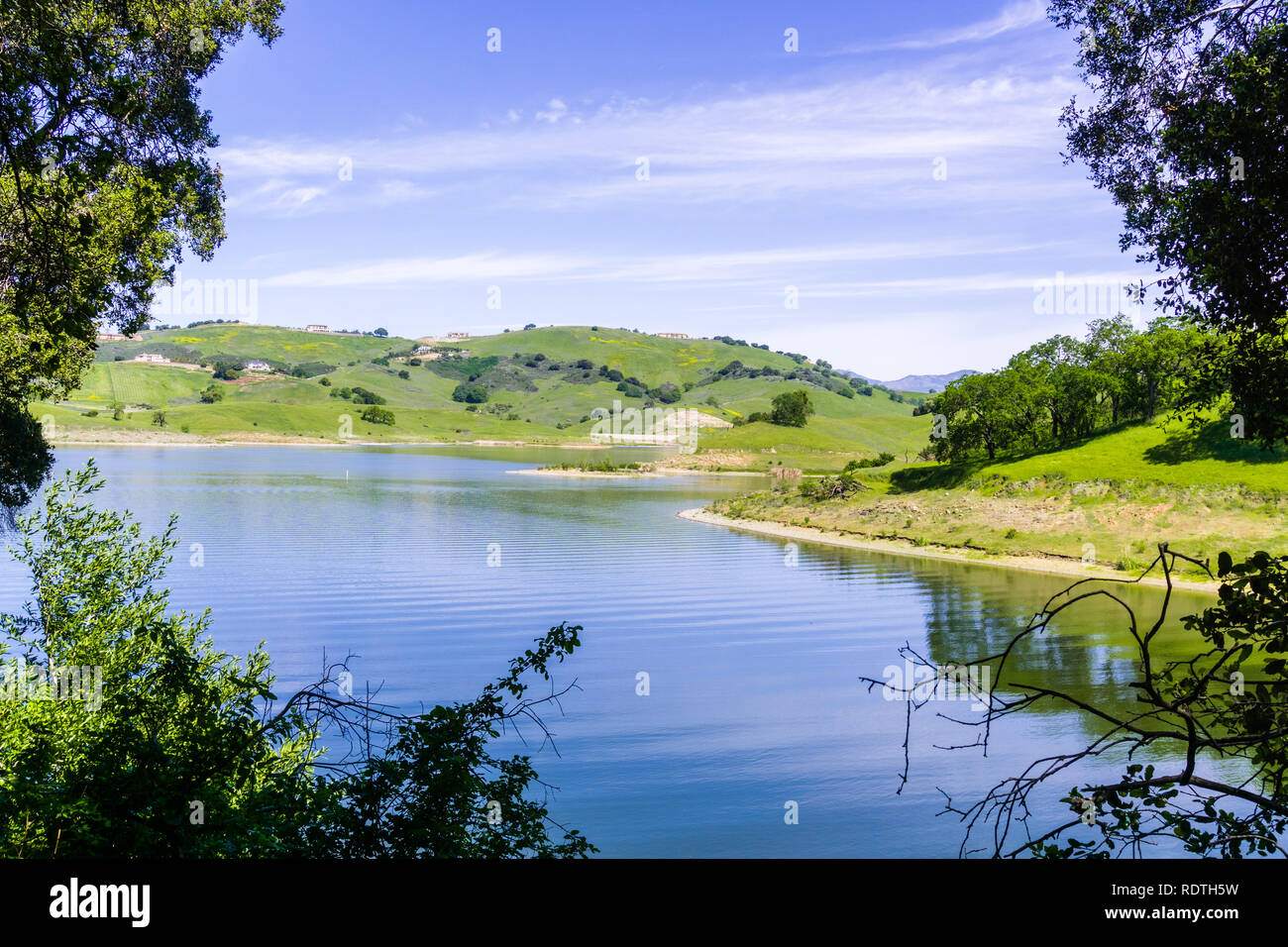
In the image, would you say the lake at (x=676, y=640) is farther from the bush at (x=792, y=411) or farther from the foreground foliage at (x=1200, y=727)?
the bush at (x=792, y=411)

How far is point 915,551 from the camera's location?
6050 cm

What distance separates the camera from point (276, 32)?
17.4 metres

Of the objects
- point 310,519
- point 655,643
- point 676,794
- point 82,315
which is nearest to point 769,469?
point 310,519

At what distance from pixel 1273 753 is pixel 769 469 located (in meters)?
143

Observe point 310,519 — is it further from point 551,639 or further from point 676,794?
point 551,639

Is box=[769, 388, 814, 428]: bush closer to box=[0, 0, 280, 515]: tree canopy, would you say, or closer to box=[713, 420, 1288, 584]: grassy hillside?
box=[713, 420, 1288, 584]: grassy hillside

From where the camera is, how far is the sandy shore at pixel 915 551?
158 ft

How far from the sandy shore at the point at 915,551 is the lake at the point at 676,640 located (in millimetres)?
1277

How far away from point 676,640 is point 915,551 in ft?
95.3

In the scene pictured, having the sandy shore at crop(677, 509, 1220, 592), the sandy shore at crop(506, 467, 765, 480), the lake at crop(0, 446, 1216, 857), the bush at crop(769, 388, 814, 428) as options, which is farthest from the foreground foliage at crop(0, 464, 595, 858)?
the bush at crop(769, 388, 814, 428)

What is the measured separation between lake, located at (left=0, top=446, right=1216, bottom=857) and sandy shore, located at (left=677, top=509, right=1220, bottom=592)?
1277 millimetres

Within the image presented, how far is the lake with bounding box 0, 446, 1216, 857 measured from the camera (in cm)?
2061

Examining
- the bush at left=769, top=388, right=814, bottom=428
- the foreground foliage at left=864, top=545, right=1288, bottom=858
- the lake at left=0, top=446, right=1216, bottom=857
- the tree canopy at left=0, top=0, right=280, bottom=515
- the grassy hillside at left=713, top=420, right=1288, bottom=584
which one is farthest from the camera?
the bush at left=769, top=388, right=814, bottom=428

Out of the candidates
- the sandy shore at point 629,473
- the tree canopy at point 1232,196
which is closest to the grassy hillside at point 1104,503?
the tree canopy at point 1232,196
